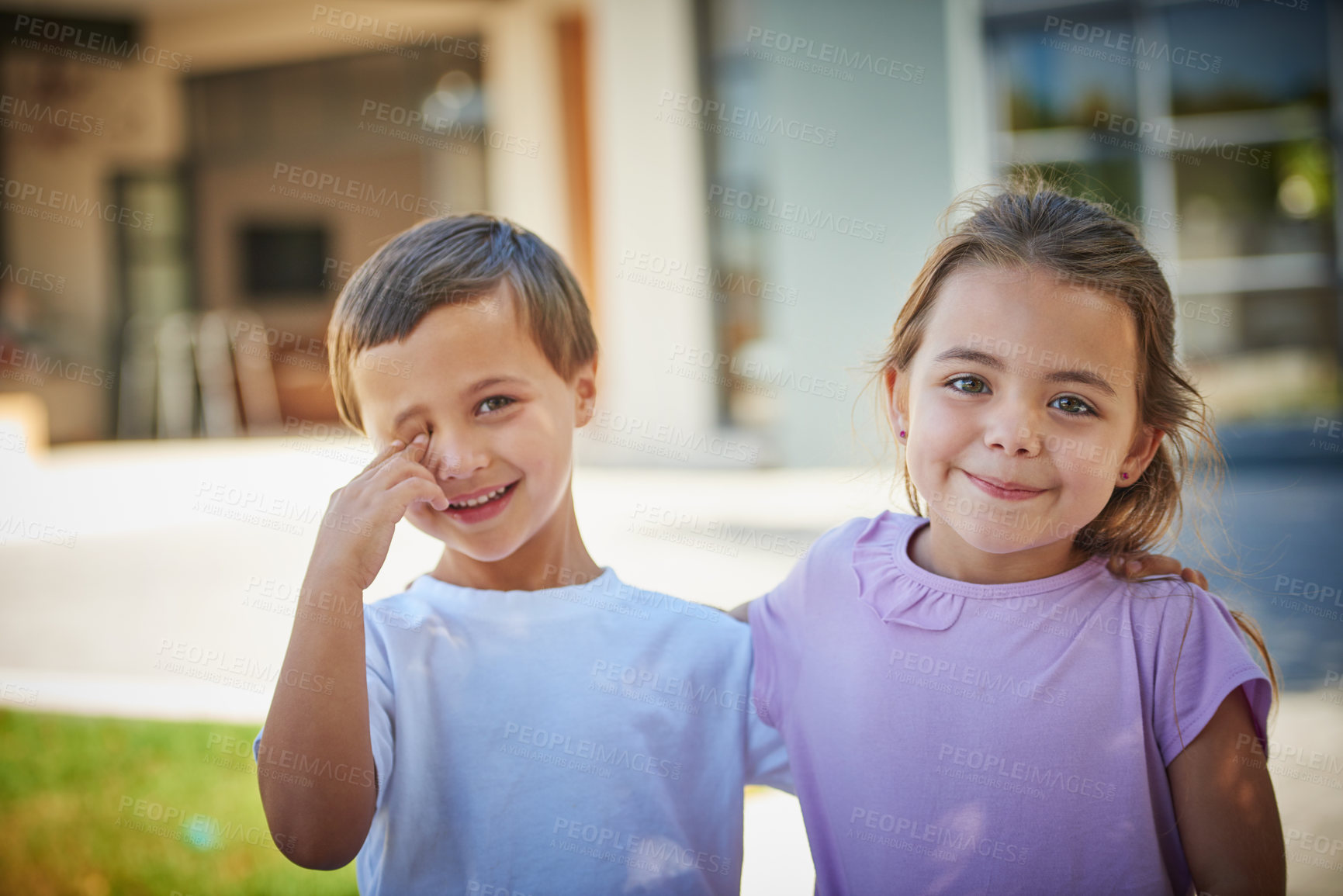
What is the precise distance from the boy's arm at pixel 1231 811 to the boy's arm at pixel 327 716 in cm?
116

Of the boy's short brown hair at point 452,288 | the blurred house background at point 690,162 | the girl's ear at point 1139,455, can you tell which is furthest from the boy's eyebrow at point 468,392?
the blurred house background at point 690,162

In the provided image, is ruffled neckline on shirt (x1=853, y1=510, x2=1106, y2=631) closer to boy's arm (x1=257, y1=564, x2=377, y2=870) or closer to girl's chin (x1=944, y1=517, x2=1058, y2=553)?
girl's chin (x1=944, y1=517, x2=1058, y2=553)

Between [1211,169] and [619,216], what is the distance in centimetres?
496

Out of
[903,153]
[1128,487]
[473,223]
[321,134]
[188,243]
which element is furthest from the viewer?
[188,243]

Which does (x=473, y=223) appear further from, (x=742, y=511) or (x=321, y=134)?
(x=321, y=134)

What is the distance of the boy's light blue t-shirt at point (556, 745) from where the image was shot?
1606mm

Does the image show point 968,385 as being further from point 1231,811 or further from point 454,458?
point 454,458

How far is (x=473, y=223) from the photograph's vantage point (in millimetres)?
1872

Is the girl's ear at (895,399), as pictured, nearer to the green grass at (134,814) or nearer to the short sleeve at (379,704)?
the short sleeve at (379,704)

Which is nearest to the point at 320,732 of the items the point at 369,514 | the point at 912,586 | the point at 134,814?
the point at 369,514

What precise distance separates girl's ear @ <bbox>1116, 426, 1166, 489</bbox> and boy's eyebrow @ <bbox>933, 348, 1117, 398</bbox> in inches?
5.8

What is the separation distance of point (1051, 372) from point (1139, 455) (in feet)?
0.88

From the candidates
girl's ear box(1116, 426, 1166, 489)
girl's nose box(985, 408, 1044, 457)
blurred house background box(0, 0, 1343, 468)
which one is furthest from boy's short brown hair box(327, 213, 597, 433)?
blurred house background box(0, 0, 1343, 468)

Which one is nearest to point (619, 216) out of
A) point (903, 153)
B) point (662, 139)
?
point (662, 139)
